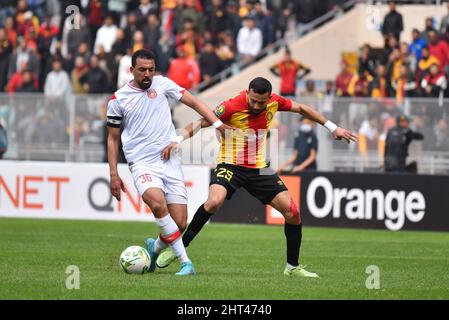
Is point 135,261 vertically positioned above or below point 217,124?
below

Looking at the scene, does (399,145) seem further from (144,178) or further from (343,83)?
(144,178)

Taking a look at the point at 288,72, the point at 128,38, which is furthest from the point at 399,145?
the point at 128,38

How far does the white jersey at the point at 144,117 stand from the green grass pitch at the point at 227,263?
1423mm

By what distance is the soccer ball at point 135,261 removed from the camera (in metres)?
13.4

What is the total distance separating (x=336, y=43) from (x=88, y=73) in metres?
6.58

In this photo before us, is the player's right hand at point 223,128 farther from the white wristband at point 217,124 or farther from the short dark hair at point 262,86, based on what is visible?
the short dark hair at point 262,86

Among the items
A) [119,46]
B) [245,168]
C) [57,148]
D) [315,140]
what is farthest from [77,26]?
[245,168]

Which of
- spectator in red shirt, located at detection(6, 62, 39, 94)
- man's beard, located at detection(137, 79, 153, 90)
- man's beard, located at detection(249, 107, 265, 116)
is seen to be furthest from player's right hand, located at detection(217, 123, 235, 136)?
spectator in red shirt, located at detection(6, 62, 39, 94)

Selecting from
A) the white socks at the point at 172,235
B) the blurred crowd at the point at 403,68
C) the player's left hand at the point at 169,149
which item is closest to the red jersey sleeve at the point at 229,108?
the player's left hand at the point at 169,149

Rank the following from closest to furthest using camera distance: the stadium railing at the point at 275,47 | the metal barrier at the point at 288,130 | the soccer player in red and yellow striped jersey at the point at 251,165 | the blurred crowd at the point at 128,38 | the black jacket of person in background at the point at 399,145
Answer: the soccer player in red and yellow striped jersey at the point at 251,165 → the black jacket of person in background at the point at 399,145 → the metal barrier at the point at 288,130 → the blurred crowd at the point at 128,38 → the stadium railing at the point at 275,47

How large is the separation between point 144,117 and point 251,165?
1.43m

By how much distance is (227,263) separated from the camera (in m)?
15.4

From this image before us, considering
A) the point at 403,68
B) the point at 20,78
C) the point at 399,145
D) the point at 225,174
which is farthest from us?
the point at 20,78

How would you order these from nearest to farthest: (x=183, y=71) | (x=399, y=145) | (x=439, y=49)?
(x=399, y=145), (x=439, y=49), (x=183, y=71)
